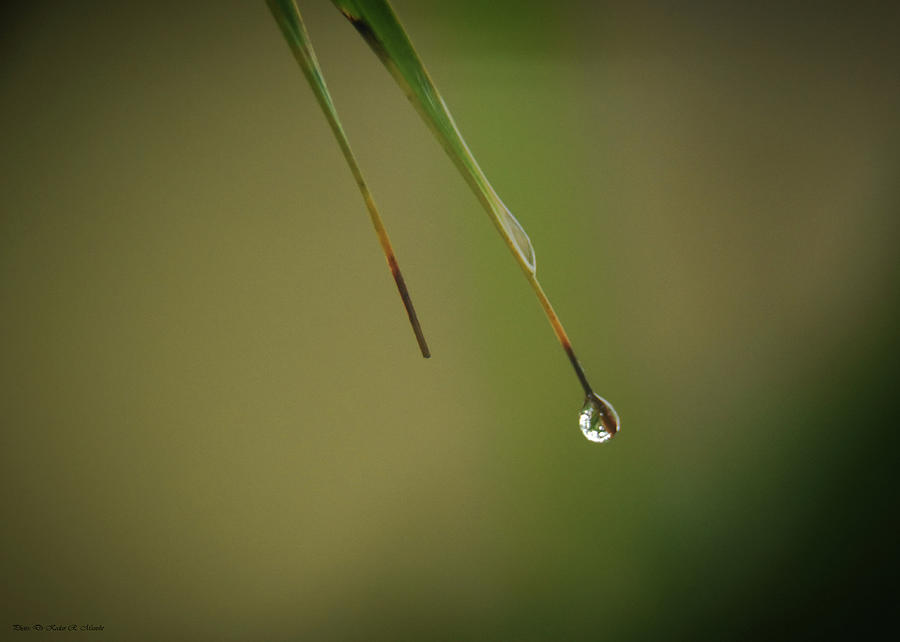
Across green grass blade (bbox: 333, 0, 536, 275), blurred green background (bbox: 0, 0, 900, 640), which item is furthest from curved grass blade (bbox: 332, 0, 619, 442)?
blurred green background (bbox: 0, 0, 900, 640)

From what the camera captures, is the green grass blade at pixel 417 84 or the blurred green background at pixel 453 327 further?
the blurred green background at pixel 453 327

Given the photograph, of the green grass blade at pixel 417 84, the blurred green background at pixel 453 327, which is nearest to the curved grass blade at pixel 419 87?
the green grass blade at pixel 417 84

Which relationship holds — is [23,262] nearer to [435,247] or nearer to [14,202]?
Answer: [14,202]

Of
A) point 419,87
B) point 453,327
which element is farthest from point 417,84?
point 453,327

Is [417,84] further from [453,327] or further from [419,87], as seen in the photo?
[453,327]

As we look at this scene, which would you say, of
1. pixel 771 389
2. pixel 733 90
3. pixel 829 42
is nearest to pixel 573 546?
pixel 771 389

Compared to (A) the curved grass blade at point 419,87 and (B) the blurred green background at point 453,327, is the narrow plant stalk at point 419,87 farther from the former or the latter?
(B) the blurred green background at point 453,327

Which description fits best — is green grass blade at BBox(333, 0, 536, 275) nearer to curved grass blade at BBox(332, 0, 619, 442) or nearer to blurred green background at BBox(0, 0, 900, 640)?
curved grass blade at BBox(332, 0, 619, 442)
